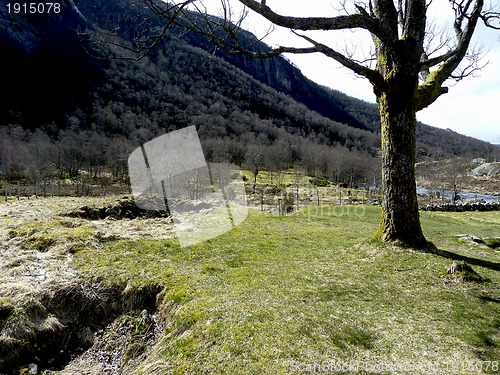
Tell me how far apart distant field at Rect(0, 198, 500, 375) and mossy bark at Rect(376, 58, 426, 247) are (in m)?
0.65

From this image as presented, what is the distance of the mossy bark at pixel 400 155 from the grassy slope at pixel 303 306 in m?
0.72

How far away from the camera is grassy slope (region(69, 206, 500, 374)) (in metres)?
2.84

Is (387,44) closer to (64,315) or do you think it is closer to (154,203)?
(64,315)

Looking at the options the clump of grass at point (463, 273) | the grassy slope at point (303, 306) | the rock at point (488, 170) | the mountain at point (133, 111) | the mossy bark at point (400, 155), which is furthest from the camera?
the mountain at point (133, 111)

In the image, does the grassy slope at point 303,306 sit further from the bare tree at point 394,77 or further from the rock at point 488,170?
the rock at point 488,170

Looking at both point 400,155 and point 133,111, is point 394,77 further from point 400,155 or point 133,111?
point 133,111

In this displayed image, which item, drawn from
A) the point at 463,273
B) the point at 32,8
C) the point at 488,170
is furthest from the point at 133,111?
the point at 488,170

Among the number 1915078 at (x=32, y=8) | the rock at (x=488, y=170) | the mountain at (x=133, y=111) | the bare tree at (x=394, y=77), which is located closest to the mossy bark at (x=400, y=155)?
the bare tree at (x=394, y=77)

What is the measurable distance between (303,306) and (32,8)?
628 feet

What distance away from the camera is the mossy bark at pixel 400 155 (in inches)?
252

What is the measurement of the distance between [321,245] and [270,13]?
6.71 m

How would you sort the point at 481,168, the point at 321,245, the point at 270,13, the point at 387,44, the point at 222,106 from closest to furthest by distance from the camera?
the point at 270,13 < the point at 387,44 < the point at 321,245 < the point at 481,168 < the point at 222,106

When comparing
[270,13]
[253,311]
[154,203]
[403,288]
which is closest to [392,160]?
[403,288]

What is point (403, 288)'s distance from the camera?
473 cm
